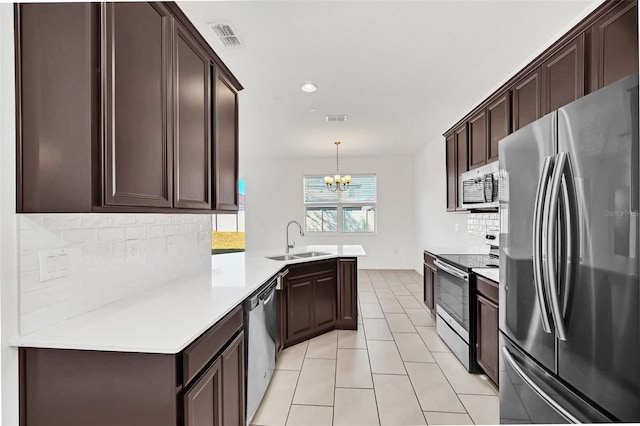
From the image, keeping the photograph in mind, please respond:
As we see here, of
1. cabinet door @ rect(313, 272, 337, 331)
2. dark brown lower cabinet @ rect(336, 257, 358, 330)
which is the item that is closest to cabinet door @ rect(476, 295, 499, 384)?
dark brown lower cabinet @ rect(336, 257, 358, 330)

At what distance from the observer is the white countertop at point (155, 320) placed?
1.11 m

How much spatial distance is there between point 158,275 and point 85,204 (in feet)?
3.26

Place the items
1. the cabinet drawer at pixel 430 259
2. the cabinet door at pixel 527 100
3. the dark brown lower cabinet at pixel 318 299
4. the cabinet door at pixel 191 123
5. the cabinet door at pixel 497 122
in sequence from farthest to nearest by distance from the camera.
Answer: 1. the cabinet drawer at pixel 430 259
2. the dark brown lower cabinet at pixel 318 299
3. the cabinet door at pixel 497 122
4. the cabinet door at pixel 527 100
5. the cabinet door at pixel 191 123

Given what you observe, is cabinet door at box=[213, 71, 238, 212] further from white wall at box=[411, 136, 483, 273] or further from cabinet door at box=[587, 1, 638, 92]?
white wall at box=[411, 136, 483, 273]

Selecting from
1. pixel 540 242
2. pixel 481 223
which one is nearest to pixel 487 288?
pixel 540 242

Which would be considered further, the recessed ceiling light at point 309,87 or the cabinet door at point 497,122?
the recessed ceiling light at point 309,87

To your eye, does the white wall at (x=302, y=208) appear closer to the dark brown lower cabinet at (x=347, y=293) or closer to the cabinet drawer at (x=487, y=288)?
the dark brown lower cabinet at (x=347, y=293)

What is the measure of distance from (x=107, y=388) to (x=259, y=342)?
105 centimetres

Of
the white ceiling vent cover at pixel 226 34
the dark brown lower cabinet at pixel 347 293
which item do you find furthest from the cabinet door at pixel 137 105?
the dark brown lower cabinet at pixel 347 293

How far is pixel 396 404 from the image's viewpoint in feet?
7.20

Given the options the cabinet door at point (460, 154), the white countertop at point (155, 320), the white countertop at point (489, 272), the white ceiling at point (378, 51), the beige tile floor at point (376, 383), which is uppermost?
the white ceiling at point (378, 51)

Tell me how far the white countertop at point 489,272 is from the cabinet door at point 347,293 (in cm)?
131

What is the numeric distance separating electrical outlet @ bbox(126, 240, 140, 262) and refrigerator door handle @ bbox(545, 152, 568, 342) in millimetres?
1984

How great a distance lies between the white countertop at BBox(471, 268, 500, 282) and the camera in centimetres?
224
